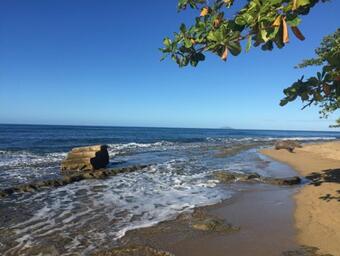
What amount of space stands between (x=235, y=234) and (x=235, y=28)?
5.33 meters

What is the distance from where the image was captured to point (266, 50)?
416 centimetres

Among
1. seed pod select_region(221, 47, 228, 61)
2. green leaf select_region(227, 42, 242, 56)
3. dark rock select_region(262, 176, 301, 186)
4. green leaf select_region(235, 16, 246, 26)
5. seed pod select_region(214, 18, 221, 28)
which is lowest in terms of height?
dark rock select_region(262, 176, 301, 186)

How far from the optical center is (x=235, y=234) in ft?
26.5

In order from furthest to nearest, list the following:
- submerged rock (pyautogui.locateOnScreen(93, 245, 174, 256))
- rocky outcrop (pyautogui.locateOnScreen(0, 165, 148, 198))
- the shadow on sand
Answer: rocky outcrop (pyautogui.locateOnScreen(0, 165, 148, 198))
the shadow on sand
submerged rock (pyautogui.locateOnScreen(93, 245, 174, 256))

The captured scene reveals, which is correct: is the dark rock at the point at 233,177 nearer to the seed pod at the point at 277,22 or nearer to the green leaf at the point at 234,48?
the green leaf at the point at 234,48

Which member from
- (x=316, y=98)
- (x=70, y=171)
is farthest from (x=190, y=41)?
(x=70, y=171)

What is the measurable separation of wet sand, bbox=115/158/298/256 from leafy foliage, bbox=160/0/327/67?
3873mm

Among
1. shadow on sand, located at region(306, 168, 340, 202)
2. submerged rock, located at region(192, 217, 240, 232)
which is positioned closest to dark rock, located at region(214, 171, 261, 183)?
shadow on sand, located at region(306, 168, 340, 202)

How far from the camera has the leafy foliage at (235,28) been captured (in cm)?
341

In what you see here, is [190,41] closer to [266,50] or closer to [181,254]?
[266,50]

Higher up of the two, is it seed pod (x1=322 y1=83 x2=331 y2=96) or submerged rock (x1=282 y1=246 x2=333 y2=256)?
seed pod (x1=322 y1=83 x2=331 y2=96)

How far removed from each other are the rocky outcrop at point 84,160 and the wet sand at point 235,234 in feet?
33.6

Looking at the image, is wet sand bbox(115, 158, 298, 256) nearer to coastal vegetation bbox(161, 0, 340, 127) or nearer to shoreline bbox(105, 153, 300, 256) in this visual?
shoreline bbox(105, 153, 300, 256)

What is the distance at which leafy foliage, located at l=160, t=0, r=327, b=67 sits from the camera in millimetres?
3405
